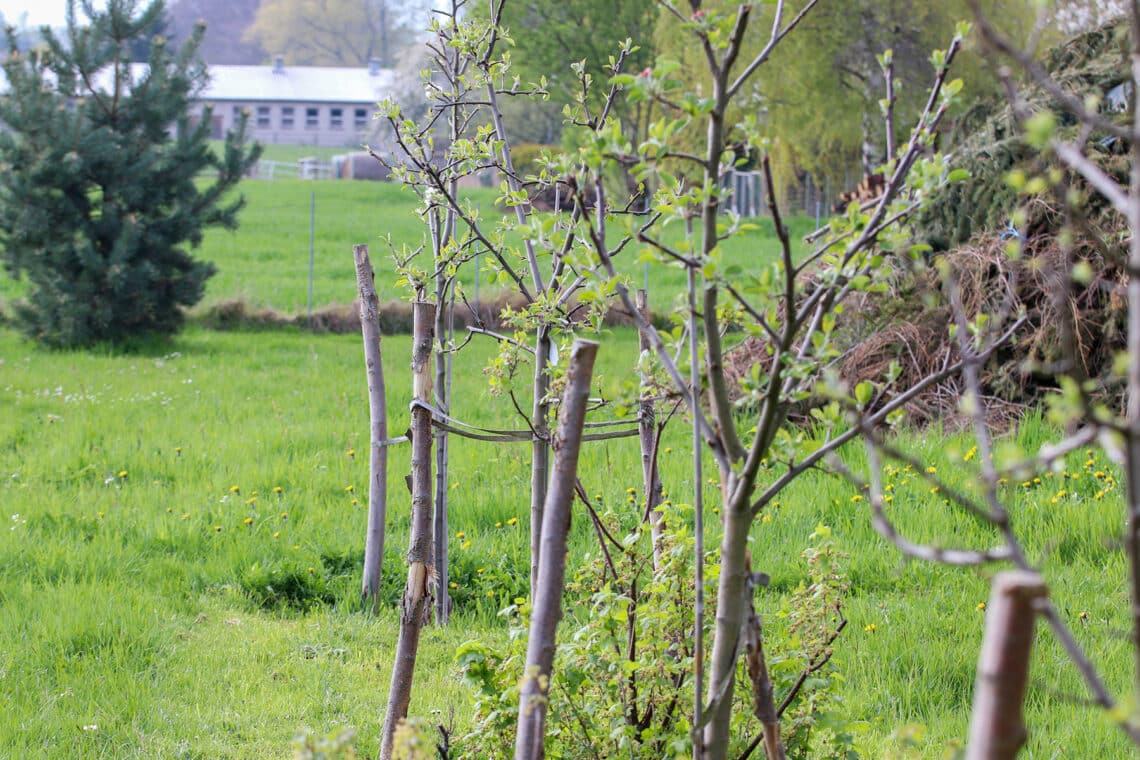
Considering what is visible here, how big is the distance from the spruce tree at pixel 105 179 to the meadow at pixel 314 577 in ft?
11.9

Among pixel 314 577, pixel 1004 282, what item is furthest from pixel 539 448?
pixel 1004 282

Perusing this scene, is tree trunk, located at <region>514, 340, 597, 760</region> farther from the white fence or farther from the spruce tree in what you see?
the white fence

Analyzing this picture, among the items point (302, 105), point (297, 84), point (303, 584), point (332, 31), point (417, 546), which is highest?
point (332, 31)

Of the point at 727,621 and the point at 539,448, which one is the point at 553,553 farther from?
the point at 539,448

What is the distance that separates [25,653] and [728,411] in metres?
3.62

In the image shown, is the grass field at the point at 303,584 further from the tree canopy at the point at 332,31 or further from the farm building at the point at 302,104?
the tree canopy at the point at 332,31

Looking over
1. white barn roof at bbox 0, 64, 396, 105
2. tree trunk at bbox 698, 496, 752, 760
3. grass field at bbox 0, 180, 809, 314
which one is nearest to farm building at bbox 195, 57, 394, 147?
white barn roof at bbox 0, 64, 396, 105

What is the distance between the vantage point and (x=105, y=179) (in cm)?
1249

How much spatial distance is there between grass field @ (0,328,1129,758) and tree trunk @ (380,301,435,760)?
0.54 m

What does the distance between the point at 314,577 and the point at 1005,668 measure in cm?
452

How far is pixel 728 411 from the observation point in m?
1.95

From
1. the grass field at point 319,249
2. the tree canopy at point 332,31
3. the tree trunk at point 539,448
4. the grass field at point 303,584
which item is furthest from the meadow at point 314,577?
the tree canopy at point 332,31

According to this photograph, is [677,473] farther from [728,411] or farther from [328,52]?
→ [328,52]

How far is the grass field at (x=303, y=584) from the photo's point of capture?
148 inches
